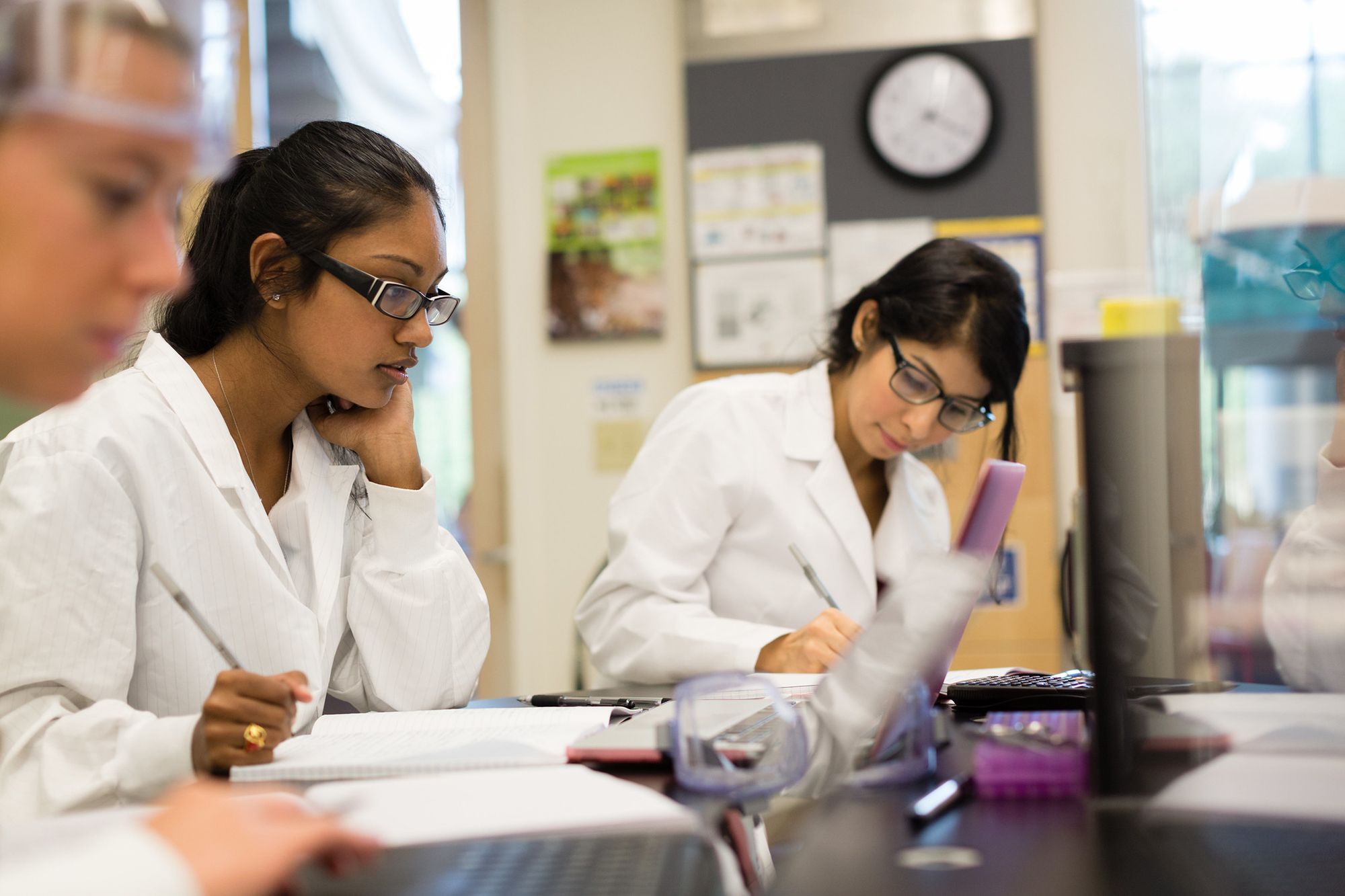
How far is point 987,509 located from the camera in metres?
1.02

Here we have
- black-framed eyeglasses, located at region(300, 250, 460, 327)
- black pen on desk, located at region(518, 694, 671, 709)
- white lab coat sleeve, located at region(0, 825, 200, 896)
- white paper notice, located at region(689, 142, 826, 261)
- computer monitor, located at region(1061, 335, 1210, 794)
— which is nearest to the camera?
white lab coat sleeve, located at region(0, 825, 200, 896)

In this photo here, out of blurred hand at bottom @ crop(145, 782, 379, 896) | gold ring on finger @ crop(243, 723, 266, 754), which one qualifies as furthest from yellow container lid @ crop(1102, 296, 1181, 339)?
gold ring on finger @ crop(243, 723, 266, 754)

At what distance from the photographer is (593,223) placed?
130 inches

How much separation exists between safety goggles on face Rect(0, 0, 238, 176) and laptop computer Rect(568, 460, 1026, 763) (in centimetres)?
54

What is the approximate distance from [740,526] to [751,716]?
0.85 m

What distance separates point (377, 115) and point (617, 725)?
2809 mm

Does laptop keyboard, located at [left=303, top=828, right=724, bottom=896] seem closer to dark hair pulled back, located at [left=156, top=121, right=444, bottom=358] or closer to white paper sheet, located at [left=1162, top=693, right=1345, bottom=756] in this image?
white paper sheet, located at [left=1162, top=693, right=1345, bottom=756]

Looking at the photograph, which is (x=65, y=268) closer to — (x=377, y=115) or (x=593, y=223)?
(x=593, y=223)

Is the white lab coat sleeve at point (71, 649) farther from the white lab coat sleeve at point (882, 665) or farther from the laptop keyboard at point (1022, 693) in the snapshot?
the laptop keyboard at point (1022, 693)

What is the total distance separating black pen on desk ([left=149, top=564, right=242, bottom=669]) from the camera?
3.86 feet

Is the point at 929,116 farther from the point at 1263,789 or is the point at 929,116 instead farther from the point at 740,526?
the point at 1263,789

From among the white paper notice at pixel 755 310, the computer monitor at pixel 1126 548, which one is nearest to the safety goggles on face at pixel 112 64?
the computer monitor at pixel 1126 548

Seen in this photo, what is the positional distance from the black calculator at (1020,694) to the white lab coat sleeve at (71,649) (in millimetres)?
795

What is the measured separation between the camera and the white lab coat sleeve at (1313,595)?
2.71 feet
